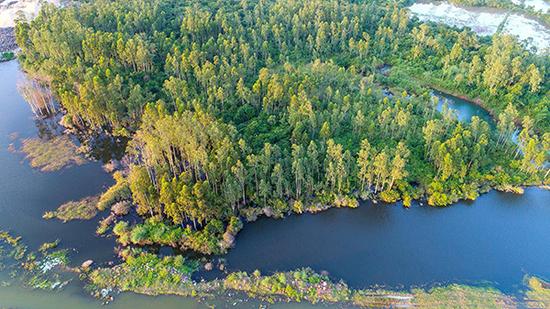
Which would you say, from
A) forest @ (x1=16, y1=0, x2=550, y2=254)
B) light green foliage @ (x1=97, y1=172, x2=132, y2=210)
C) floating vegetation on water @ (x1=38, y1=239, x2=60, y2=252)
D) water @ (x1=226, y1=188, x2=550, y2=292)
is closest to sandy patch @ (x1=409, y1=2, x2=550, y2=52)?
Answer: forest @ (x1=16, y1=0, x2=550, y2=254)

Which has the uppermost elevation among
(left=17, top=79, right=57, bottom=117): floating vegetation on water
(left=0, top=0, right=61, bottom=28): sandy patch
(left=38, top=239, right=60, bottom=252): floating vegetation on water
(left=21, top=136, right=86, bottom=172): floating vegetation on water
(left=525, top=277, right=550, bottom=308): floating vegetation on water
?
(left=0, top=0, right=61, bottom=28): sandy patch

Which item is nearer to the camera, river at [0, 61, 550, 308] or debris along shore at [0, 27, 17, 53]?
river at [0, 61, 550, 308]

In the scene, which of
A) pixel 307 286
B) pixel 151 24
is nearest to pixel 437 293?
pixel 307 286

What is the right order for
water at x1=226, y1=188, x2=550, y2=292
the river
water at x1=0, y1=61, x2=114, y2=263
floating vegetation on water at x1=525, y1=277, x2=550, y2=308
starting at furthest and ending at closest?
water at x1=0, y1=61, x2=114, y2=263, water at x1=226, y1=188, x2=550, y2=292, the river, floating vegetation on water at x1=525, y1=277, x2=550, y2=308

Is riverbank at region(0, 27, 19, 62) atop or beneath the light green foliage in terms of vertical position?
atop

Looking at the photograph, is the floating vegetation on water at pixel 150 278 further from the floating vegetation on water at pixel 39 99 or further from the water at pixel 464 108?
the water at pixel 464 108

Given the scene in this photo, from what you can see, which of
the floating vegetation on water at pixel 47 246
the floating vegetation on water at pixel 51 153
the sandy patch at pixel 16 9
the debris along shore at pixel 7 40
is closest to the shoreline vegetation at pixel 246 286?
the floating vegetation on water at pixel 47 246

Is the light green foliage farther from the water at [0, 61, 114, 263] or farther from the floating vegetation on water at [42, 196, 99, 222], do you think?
the water at [0, 61, 114, 263]
